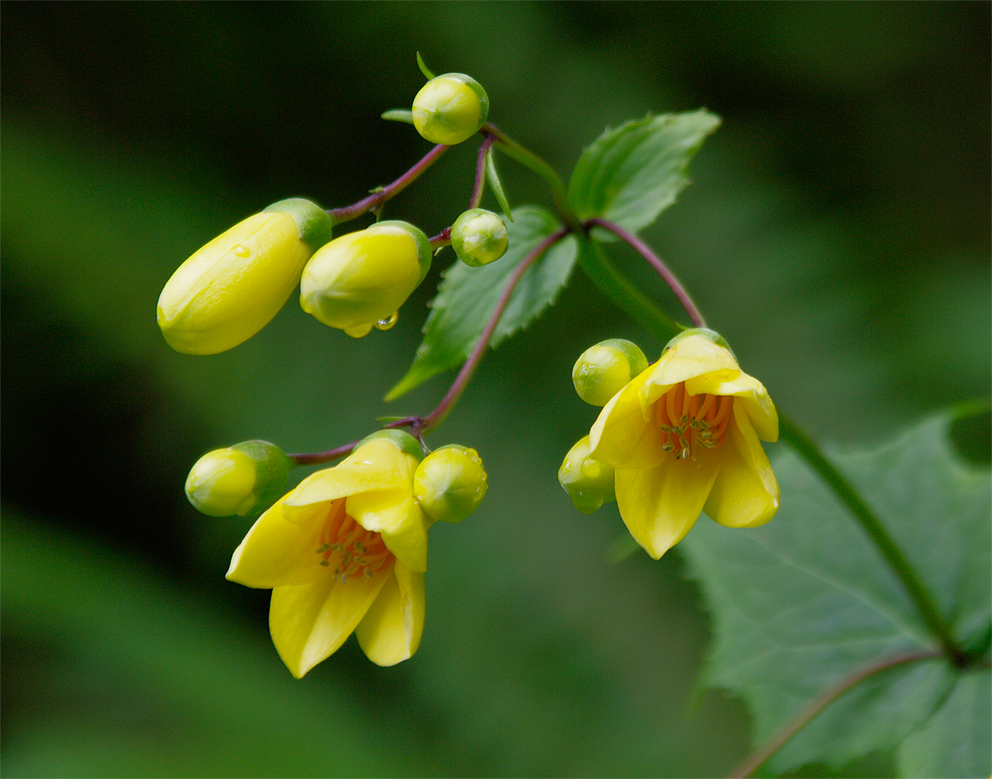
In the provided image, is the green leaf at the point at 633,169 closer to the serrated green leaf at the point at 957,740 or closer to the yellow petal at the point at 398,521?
the yellow petal at the point at 398,521

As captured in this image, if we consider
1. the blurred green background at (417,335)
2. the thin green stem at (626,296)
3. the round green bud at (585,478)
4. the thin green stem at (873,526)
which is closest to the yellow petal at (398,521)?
the round green bud at (585,478)

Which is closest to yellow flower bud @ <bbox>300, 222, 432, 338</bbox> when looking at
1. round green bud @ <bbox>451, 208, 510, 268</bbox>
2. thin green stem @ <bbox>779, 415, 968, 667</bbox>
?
round green bud @ <bbox>451, 208, 510, 268</bbox>

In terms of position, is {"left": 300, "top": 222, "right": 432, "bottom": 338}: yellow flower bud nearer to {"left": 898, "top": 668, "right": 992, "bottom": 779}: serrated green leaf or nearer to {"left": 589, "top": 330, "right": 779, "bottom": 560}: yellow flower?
{"left": 589, "top": 330, "right": 779, "bottom": 560}: yellow flower

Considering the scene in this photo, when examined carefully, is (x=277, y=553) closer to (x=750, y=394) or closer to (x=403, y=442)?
(x=403, y=442)

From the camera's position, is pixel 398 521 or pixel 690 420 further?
pixel 690 420

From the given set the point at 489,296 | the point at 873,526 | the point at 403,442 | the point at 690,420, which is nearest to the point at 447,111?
the point at 489,296

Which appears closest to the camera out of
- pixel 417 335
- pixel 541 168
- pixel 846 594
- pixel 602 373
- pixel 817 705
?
pixel 602 373
